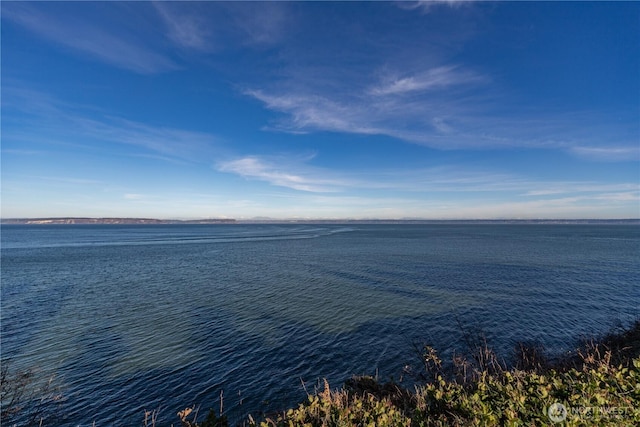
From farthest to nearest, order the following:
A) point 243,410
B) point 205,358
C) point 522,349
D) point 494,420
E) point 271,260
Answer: point 271,260 → point 205,358 → point 522,349 → point 243,410 → point 494,420

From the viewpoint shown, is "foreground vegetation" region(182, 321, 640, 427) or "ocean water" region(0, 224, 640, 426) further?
"ocean water" region(0, 224, 640, 426)

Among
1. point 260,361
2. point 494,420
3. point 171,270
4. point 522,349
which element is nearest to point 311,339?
point 260,361

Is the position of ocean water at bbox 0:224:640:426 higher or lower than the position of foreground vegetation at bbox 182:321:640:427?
lower

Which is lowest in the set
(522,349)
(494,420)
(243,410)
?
(243,410)

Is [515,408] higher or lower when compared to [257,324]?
higher

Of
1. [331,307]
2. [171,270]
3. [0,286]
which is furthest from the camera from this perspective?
[171,270]

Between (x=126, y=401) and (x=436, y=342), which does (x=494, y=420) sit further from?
(x=126, y=401)

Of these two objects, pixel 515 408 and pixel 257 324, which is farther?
pixel 257 324

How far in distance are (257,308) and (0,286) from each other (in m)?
38.2

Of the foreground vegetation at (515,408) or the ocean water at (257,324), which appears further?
the ocean water at (257,324)

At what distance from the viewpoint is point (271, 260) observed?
64.8 metres

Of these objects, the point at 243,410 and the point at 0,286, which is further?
the point at 0,286

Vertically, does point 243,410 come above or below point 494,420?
below

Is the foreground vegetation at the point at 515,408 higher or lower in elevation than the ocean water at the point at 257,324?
higher
